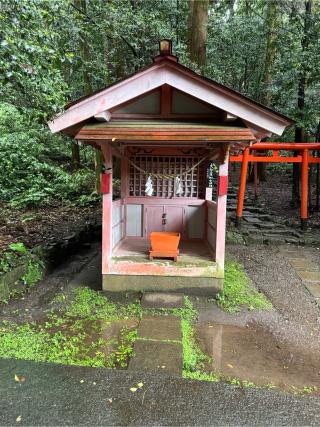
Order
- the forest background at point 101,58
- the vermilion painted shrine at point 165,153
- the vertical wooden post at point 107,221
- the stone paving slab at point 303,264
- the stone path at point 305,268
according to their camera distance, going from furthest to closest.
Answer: the stone paving slab at point 303,264, the stone path at point 305,268, the vertical wooden post at point 107,221, the vermilion painted shrine at point 165,153, the forest background at point 101,58

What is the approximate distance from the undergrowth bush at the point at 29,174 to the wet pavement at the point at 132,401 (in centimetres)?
1002

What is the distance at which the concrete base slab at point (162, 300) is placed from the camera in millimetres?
5318

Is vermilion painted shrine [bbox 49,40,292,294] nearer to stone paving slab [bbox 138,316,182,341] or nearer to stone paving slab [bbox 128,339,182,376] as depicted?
stone paving slab [bbox 138,316,182,341]

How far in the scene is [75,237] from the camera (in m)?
8.98

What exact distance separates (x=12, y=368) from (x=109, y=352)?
1101 millimetres

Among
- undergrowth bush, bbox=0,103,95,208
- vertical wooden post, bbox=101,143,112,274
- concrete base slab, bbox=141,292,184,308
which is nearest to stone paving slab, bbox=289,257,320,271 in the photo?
concrete base slab, bbox=141,292,184,308

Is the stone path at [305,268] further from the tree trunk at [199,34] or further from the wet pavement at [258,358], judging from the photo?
the tree trunk at [199,34]

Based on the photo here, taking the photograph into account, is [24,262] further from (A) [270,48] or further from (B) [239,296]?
(A) [270,48]

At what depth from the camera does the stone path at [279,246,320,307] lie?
21.5 feet

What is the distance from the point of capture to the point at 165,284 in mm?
5797

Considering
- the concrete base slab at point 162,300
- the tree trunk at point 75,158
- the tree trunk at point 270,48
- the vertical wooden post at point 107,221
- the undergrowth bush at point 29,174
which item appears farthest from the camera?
the tree trunk at point 75,158

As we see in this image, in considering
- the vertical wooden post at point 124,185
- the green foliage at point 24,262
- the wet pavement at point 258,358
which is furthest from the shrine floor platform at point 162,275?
the vertical wooden post at point 124,185

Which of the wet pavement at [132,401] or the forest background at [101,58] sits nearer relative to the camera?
the wet pavement at [132,401]

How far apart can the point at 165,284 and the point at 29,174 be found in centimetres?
1152
